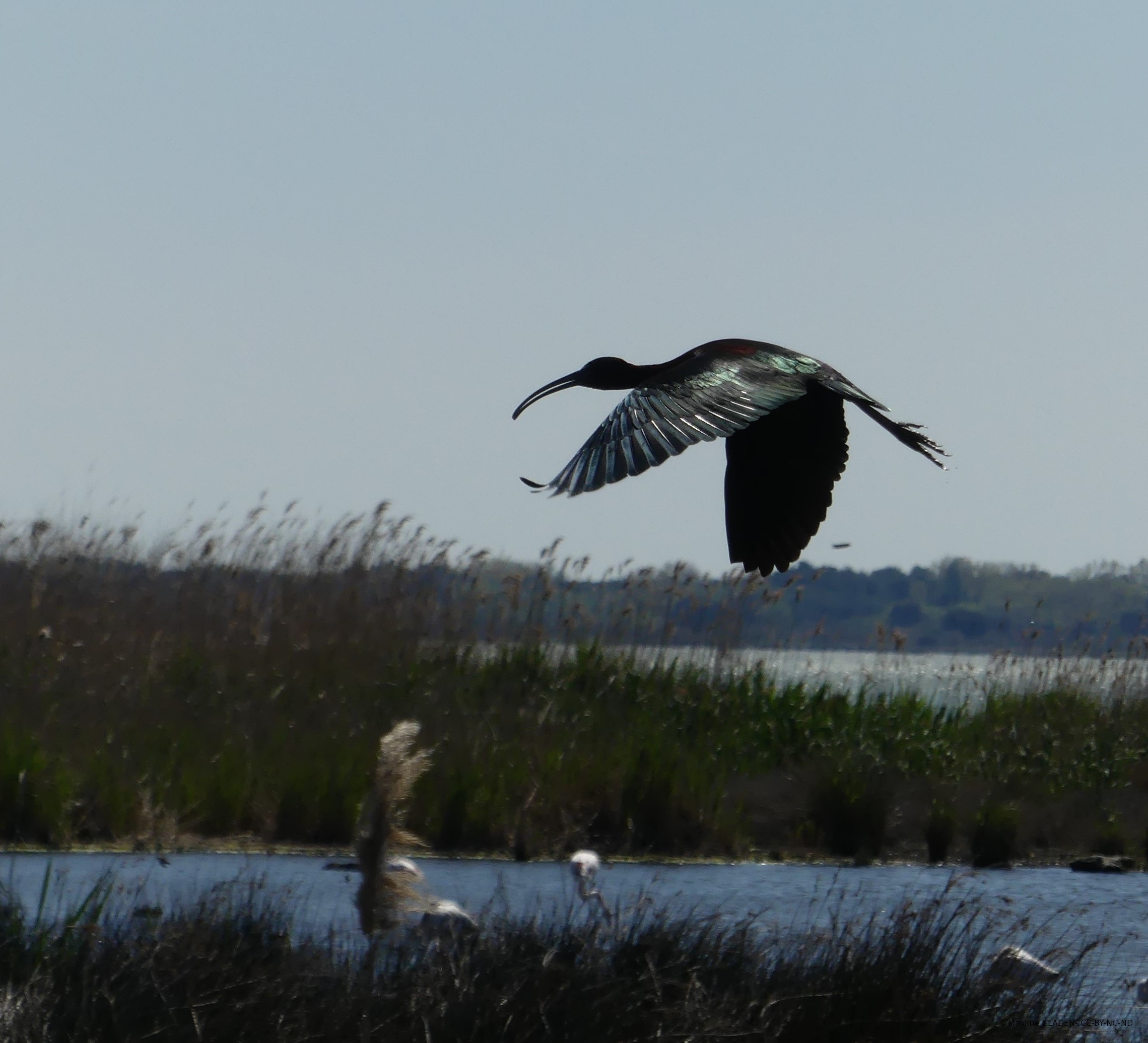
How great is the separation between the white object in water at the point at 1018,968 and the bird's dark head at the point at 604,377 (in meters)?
2.68

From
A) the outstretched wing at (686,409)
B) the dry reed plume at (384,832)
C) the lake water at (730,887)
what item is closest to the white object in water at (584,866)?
the lake water at (730,887)

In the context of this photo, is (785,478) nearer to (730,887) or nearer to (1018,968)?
(1018,968)

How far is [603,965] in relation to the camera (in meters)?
5.19

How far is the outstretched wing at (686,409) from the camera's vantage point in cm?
325

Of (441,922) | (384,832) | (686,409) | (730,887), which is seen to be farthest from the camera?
(730,887)

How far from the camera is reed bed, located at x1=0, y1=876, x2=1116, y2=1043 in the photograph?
186 inches

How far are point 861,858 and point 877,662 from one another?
9.65 ft

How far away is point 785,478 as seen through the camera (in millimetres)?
4250

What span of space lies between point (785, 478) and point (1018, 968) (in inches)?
97.4

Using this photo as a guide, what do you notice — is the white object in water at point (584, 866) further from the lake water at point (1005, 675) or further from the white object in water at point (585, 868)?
the lake water at point (1005, 675)

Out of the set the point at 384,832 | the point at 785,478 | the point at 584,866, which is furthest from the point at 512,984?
the point at 584,866

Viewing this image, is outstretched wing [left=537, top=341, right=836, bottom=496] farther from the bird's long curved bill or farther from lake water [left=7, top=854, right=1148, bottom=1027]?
lake water [left=7, top=854, right=1148, bottom=1027]

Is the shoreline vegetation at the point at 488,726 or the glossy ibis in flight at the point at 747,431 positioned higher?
the glossy ibis in flight at the point at 747,431

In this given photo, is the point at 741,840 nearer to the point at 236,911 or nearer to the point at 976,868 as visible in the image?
the point at 976,868
